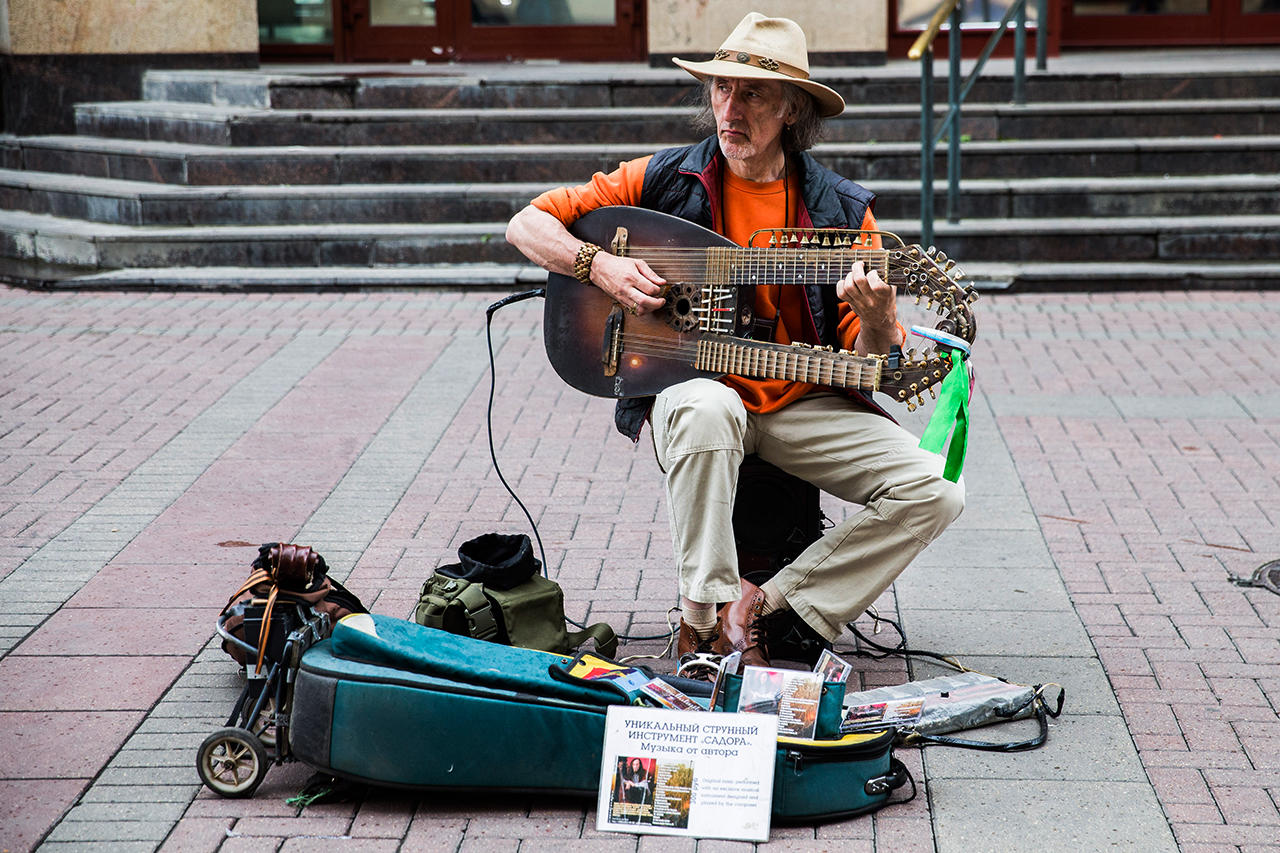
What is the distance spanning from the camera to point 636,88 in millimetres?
10180

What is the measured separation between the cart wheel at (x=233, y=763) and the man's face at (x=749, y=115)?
1.91 meters

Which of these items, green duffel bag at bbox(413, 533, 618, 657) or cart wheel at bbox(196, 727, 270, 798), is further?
green duffel bag at bbox(413, 533, 618, 657)

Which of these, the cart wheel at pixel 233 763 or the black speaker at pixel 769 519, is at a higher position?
the black speaker at pixel 769 519

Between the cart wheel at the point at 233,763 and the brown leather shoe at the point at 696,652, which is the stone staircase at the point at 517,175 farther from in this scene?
the cart wheel at the point at 233,763

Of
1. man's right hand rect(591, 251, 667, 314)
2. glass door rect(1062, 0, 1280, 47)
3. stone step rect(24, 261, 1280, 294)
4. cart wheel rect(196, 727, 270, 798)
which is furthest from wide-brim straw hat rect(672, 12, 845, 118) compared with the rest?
glass door rect(1062, 0, 1280, 47)

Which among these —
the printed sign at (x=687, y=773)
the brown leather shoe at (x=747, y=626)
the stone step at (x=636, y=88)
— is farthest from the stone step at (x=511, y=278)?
the printed sign at (x=687, y=773)

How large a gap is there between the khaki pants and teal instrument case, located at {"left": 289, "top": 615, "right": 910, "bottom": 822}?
0.64 metres

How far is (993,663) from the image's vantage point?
→ 387 centimetres

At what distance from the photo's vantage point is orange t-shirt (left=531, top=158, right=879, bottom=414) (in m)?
3.81

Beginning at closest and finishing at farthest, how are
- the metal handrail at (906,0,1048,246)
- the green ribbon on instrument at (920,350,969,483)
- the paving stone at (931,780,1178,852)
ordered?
the paving stone at (931,780,1178,852) < the green ribbon on instrument at (920,350,969,483) < the metal handrail at (906,0,1048,246)

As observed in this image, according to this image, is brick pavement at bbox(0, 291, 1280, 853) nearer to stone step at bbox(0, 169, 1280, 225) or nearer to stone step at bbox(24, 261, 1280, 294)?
stone step at bbox(24, 261, 1280, 294)

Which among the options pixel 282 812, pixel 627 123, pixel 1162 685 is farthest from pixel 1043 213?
pixel 282 812

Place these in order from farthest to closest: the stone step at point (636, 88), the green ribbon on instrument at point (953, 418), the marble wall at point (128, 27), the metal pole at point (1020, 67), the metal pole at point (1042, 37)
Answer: the marble wall at point (128, 27) < the metal pole at point (1042, 37) < the stone step at point (636, 88) < the metal pole at point (1020, 67) < the green ribbon on instrument at point (953, 418)

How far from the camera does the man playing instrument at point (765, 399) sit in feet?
11.9
